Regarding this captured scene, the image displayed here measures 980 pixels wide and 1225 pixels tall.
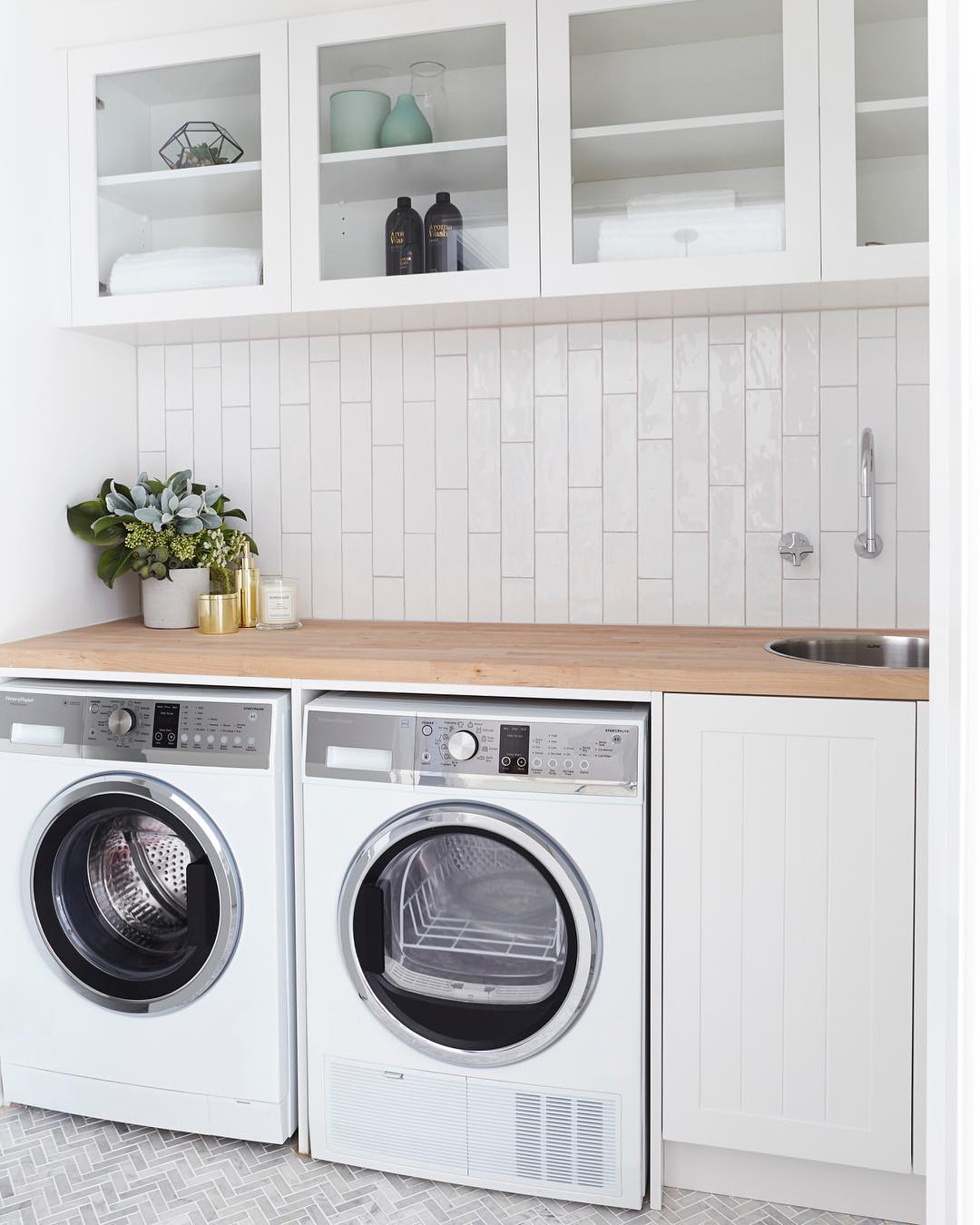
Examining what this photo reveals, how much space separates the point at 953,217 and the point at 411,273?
166 centimetres

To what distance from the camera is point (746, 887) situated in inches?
66.4

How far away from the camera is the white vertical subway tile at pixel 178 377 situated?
259 centimetres

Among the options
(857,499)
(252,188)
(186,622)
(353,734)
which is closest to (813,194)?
(857,499)

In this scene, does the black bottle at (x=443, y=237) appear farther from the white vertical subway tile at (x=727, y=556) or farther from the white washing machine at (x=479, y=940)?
the white washing machine at (x=479, y=940)

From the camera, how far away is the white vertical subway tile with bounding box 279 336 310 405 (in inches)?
98.7

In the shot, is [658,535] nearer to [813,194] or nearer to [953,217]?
[813,194]

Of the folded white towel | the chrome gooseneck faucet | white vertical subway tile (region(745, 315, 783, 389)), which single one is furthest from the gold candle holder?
the chrome gooseneck faucet

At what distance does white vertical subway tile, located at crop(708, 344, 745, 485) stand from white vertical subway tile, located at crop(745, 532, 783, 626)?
0.15 metres

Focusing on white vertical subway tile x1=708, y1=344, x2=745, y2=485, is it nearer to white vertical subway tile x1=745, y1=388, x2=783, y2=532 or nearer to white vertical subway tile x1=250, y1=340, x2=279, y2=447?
white vertical subway tile x1=745, y1=388, x2=783, y2=532

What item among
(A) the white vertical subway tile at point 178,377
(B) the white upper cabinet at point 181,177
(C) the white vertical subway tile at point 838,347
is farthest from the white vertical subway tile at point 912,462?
(A) the white vertical subway tile at point 178,377

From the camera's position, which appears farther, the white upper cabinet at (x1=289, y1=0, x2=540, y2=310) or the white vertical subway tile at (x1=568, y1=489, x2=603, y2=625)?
the white vertical subway tile at (x1=568, y1=489, x2=603, y2=625)

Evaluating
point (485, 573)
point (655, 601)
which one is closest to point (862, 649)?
point (655, 601)

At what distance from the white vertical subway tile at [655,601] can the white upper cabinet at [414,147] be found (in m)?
0.76

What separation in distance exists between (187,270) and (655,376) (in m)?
1.12
